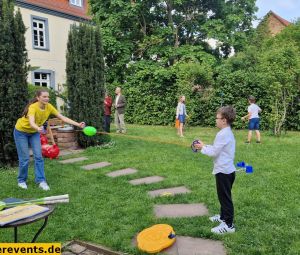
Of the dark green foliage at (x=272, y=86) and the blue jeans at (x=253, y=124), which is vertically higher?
the dark green foliage at (x=272, y=86)

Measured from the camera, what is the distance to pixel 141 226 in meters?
4.68

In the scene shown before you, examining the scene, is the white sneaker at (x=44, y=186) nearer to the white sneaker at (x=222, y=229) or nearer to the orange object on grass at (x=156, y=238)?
the orange object on grass at (x=156, y=238)

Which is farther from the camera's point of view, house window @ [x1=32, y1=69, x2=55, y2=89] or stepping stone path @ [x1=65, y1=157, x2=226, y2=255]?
house window @ [x1=32, y1=69, x2=55, y2=89]

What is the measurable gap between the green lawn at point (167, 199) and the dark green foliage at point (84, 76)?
165cm

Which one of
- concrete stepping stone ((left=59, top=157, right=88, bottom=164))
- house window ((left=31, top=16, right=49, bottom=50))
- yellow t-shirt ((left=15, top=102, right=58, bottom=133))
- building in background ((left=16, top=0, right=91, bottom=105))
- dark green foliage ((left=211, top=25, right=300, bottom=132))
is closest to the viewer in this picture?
yellow t-shirt ((left=15, top=102, right=58, bottom=133))

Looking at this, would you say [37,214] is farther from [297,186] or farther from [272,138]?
[272,138]

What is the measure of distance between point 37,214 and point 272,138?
39.6 feet

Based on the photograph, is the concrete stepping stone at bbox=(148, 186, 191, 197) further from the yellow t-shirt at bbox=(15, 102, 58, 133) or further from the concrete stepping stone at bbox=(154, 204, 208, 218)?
the yellow t-shirt at bbox=(15, 102, 58, 133)

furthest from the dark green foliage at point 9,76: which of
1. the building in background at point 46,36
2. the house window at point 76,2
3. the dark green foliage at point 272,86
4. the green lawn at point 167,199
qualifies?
the house window at point 76,2

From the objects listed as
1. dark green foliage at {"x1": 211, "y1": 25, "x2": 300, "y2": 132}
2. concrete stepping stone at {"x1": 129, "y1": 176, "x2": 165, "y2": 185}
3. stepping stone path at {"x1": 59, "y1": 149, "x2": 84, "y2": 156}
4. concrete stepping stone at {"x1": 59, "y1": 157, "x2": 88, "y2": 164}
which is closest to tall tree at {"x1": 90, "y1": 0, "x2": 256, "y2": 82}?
dark green foliage at {"x1": 211, "y1": 25, "x2": 300, "y2": 132}

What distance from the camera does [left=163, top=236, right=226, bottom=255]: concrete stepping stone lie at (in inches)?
154

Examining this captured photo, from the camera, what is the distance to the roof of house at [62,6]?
2219cm

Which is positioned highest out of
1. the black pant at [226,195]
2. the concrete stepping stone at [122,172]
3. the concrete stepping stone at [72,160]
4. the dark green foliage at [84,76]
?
the dark green foliage at [84,76]

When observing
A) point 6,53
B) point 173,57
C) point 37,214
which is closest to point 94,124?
point 6,53
